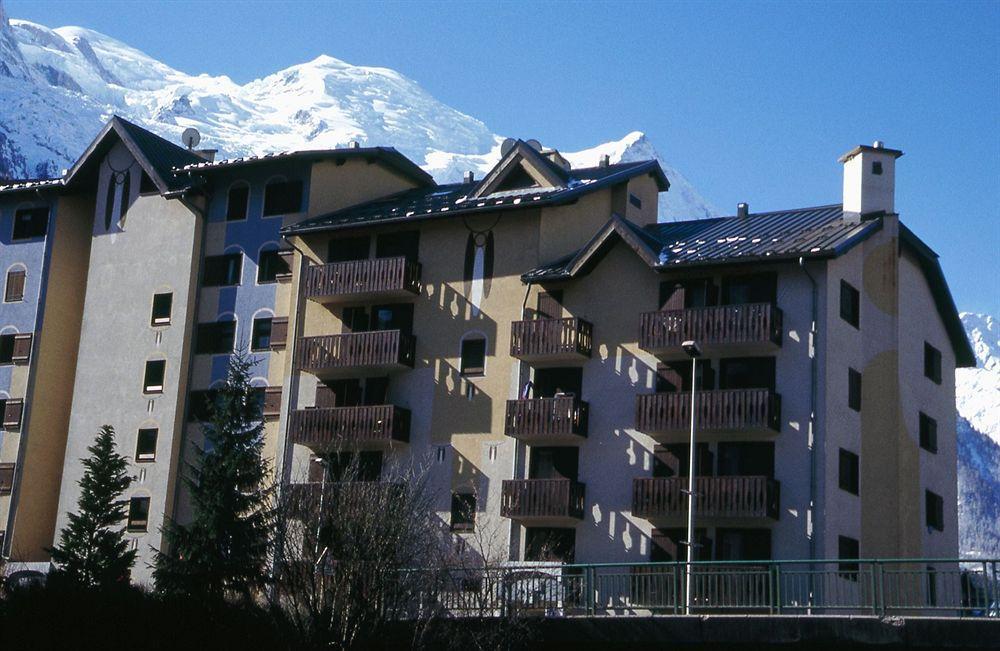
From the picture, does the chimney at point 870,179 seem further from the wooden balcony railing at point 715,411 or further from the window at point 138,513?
the window at point 138,513

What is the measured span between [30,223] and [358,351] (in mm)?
17950

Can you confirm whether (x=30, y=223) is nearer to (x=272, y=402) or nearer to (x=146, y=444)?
(x=146, y=444)

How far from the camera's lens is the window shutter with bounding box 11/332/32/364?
6738 cm

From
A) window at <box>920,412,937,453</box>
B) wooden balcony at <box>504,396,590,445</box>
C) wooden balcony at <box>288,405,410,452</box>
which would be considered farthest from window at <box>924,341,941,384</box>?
wooden balcony at <box>288,405,410,452</box>

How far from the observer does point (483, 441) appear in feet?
189

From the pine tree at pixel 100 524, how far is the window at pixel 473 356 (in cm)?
1218

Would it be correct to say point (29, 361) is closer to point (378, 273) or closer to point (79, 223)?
point (79, 223)

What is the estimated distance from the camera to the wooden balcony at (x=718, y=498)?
168ft

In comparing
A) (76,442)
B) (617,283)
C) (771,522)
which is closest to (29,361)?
(76,442)

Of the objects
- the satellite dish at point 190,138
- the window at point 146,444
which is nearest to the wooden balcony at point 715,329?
the window at point 146,444

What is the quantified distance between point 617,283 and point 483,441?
271 inches

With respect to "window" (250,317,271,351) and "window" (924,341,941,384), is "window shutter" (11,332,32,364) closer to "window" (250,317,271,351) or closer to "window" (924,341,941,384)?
"window" (250,317,271,351)

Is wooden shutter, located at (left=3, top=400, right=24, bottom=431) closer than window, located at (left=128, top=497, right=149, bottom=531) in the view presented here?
No

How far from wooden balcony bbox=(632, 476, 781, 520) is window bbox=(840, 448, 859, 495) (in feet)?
8.29
